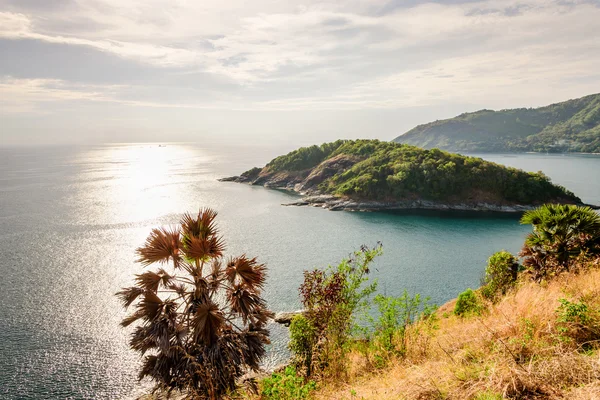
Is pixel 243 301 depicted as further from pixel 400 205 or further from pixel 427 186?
pixel 427 186

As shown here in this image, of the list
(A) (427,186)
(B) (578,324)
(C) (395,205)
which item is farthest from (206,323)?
(A) (427,186)

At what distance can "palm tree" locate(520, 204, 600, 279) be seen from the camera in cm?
1466

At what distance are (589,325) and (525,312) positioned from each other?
1162 millimetres

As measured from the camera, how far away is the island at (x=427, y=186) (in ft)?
275

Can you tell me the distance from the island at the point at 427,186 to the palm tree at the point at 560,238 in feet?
220

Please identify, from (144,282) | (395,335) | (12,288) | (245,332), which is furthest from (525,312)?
(12,288)

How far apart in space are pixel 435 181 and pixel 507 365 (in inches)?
3608

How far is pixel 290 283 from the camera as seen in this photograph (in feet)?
123

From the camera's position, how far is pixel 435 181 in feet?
297

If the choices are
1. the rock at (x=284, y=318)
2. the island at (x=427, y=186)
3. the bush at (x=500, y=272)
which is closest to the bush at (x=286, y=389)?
the bush at (x=500, y=272)

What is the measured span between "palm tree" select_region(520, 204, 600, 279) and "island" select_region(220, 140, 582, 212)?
67.2m

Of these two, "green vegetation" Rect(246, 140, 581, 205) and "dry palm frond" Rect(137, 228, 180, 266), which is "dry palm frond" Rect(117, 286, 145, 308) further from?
"green vegetation" Rect(246, 140, 581, 205)

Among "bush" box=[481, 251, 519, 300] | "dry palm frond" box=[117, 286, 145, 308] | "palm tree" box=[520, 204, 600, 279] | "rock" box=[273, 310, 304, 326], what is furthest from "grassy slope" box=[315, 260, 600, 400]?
"rock" box=[273, 310, 304, 326]

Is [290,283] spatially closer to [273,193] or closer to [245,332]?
[245,332]
